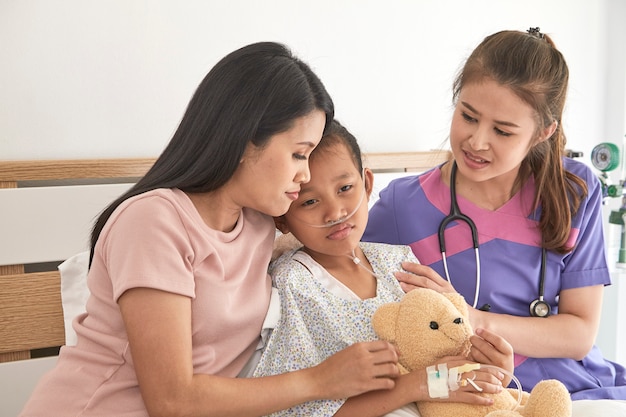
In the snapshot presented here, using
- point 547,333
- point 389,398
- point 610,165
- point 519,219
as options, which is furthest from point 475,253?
point 610,165

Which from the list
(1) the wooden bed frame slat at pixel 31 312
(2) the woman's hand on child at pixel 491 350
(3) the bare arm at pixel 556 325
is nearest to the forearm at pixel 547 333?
(3) the bare arm at pixel 556 325

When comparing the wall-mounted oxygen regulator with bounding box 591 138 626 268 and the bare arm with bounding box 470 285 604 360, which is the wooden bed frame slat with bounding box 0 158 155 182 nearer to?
the bare arm with bounding box 470 285 604 360

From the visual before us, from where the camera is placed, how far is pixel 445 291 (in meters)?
1.65

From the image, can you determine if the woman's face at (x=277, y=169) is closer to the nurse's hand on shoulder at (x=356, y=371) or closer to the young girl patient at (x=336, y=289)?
the young girl patient at (x=336, y=289)

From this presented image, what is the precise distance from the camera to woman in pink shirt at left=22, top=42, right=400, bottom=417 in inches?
51.8

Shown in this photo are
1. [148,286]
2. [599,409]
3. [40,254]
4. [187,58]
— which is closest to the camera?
[148,286]

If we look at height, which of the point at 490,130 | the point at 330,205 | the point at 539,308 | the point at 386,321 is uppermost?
the point at 490,130

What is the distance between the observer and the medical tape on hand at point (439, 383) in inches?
55.9

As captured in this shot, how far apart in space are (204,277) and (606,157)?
79.9 inches

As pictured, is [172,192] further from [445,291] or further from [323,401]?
[445,291]

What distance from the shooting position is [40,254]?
1998 millimetres

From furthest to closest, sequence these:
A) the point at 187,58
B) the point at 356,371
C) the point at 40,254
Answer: the point at 187,58
the point at 40,254
the point at 356,371

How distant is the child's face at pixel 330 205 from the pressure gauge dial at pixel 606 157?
1.62 metres

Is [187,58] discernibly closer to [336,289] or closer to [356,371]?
[336,289]
